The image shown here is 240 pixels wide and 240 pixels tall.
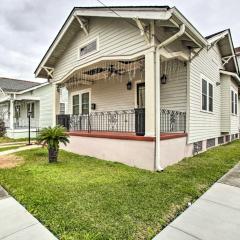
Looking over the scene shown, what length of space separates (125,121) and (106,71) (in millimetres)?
2600

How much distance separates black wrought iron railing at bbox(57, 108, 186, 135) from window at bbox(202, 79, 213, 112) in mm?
1888

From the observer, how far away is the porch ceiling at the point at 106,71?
7768 mm

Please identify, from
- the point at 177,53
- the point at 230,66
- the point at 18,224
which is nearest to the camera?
the point at 18,224

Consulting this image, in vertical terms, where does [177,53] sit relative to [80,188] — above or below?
above

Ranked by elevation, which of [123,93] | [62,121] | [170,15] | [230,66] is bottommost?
[62,121]

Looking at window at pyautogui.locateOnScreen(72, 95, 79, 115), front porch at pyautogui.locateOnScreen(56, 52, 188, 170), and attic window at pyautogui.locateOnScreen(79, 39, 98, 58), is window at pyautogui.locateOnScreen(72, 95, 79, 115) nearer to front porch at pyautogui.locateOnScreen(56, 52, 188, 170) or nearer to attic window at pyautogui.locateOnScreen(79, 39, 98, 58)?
front porch at pyautogui.locateOnScreen(56, 52, 188, 170)

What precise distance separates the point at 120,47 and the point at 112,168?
12.5ft

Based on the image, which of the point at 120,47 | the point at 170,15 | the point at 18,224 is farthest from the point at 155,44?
the point at 18,224

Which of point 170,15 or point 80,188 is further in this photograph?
point 170,15

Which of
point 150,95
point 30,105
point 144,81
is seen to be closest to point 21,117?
point 30,105

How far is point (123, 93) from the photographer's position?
966 cm

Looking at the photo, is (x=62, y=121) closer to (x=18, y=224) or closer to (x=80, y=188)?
(x=80, y=188)

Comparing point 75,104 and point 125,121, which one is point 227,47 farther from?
point 75,104

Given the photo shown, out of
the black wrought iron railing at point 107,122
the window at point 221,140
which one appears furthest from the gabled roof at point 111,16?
the window at point 221,140
